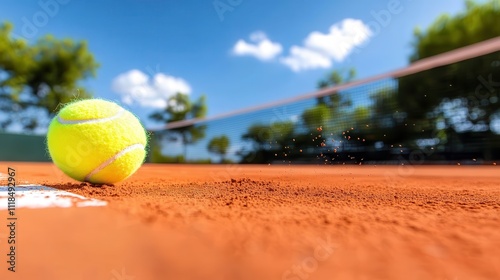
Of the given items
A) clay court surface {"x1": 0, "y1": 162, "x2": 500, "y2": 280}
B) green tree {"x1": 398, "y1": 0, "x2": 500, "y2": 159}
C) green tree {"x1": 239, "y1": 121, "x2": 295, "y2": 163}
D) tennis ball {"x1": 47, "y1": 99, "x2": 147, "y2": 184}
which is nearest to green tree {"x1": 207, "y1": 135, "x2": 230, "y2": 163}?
green tree {"x1": 239, "y1": 121, "x2": 295, "y2": 163}

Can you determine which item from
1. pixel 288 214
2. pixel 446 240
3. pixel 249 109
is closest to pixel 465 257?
pixel 446 240

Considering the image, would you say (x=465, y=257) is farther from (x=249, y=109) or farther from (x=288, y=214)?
(x=249, y=109)

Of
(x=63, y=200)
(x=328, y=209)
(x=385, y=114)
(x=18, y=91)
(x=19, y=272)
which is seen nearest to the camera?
(x=19, y=272)

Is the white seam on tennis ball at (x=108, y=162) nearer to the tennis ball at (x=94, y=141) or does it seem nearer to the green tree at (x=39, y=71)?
the tennis ball at (x=94, y=141)

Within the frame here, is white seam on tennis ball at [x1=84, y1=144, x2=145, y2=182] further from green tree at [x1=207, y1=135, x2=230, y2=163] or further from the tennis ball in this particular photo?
green tree at [x1=207, y1=135, x2=230, y2=163]

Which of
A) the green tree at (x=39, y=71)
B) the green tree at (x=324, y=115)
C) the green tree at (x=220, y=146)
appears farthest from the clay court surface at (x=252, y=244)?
the green tree at (x=39, y=71)
